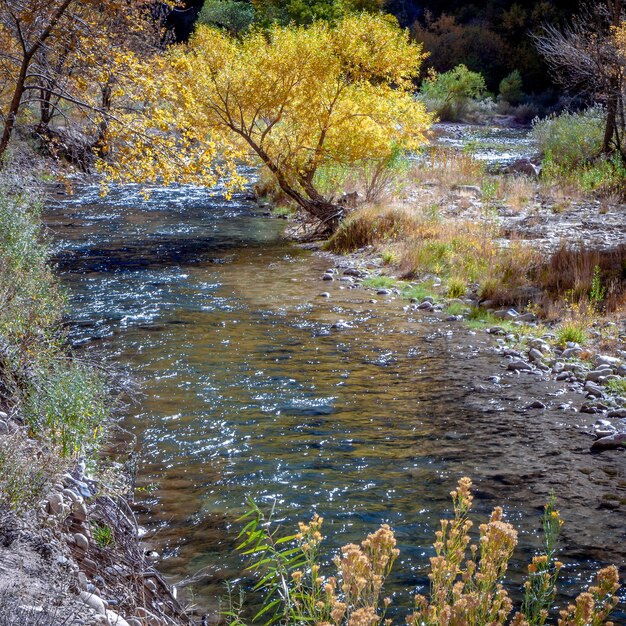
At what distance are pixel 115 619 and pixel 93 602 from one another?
15cm

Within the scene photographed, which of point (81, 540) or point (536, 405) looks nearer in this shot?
point (81, 540)

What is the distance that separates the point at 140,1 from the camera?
11461 mm

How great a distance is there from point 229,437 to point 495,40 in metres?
50.7

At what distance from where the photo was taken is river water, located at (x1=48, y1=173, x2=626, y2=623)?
5488mm

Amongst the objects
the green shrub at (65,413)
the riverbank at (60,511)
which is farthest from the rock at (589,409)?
the green shrub at (65,413)

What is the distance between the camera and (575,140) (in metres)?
22.4

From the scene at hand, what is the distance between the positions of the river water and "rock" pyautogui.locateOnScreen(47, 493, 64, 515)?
112 centimetres

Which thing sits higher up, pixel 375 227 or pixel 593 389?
pixel 375 227

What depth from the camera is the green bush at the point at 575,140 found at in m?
21.4

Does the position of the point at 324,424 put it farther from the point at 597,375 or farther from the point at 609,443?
the point at 597,375

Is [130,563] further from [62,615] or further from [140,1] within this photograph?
[140,1]

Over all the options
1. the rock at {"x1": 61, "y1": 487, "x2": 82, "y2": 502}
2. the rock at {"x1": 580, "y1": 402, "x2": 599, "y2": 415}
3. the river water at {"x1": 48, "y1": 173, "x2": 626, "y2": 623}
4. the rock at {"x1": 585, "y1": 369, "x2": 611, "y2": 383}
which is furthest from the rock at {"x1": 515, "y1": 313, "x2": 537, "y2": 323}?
the rock at {"x1": 61, "y1": 487, "x2": 82, "y2": 502}

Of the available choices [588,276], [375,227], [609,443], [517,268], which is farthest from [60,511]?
[375,227]

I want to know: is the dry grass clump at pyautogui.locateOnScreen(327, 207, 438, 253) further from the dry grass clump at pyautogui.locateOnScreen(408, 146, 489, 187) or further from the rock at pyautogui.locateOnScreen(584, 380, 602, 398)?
the rock at pyautogui.locateOnScreen(584, 380, 602, 398)
